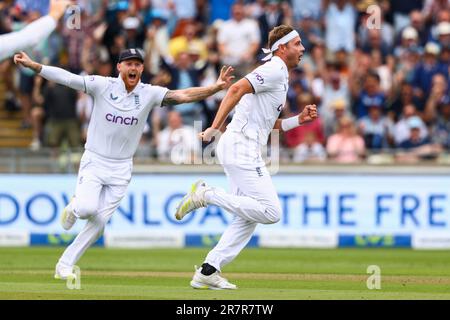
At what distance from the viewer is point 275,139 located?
67.2ft

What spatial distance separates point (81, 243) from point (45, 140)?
919cm

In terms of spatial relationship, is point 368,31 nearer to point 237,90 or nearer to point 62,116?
point 62,116

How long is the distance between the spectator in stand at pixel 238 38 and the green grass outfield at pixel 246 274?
4.41m

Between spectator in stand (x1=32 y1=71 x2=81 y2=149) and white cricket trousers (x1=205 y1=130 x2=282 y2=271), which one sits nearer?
white cricket trousers (x1=205 y1=130 x2=282 y2=271)

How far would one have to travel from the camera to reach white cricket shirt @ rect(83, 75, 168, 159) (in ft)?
42.6

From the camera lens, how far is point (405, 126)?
20953mm

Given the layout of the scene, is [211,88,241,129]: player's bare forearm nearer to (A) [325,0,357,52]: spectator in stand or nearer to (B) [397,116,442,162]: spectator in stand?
(B) [397,116,442,162]: spectator in stand

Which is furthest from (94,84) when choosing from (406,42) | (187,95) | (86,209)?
(406,42)

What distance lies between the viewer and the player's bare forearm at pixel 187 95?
1254cm

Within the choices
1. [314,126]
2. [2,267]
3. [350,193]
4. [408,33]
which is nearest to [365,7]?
[408,33]

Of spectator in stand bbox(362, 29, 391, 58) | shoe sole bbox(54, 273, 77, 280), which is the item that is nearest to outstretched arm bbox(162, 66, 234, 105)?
shoe sole bbox(54, 273, 77, 280)

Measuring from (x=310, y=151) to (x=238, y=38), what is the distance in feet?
9.33

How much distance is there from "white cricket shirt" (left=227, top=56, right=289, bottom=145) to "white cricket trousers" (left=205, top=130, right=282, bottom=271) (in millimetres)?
99

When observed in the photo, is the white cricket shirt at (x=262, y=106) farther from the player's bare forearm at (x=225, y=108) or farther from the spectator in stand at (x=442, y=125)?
the spectator in stand at (x=442, y=125)
